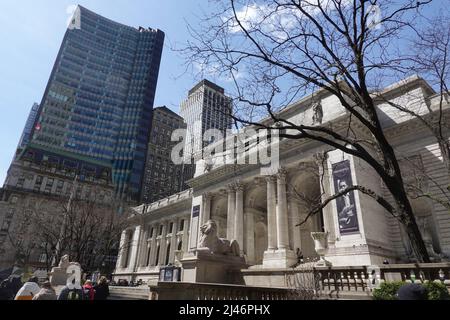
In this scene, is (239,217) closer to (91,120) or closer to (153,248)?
(153,248)

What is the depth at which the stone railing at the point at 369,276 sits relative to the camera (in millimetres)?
7859

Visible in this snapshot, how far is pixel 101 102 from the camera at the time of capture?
100m

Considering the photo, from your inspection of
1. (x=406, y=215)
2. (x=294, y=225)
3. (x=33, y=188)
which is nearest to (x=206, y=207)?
(x=294, y=225)

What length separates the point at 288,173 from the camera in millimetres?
28953

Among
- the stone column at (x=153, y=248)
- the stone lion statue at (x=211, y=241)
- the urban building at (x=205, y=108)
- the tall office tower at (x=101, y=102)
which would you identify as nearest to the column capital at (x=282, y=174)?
the urban building at (x=205, y=108)

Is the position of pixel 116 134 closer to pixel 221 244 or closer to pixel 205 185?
pixel 205 185

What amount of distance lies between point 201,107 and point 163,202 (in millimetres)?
41130

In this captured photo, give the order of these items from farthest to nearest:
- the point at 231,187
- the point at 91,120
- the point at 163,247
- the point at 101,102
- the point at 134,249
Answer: the point at 101,102
the point at 91,120
the point at 134,249
the point at 163,247
the point at 231,187

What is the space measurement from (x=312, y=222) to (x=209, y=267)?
2175 centimetres

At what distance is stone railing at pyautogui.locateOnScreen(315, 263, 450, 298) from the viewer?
25.8 feet

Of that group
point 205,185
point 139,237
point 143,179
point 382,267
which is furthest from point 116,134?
point 382,267

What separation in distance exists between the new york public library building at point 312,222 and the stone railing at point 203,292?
3cm

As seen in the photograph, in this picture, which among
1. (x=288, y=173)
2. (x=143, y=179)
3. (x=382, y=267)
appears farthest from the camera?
(x=143, y=179)
